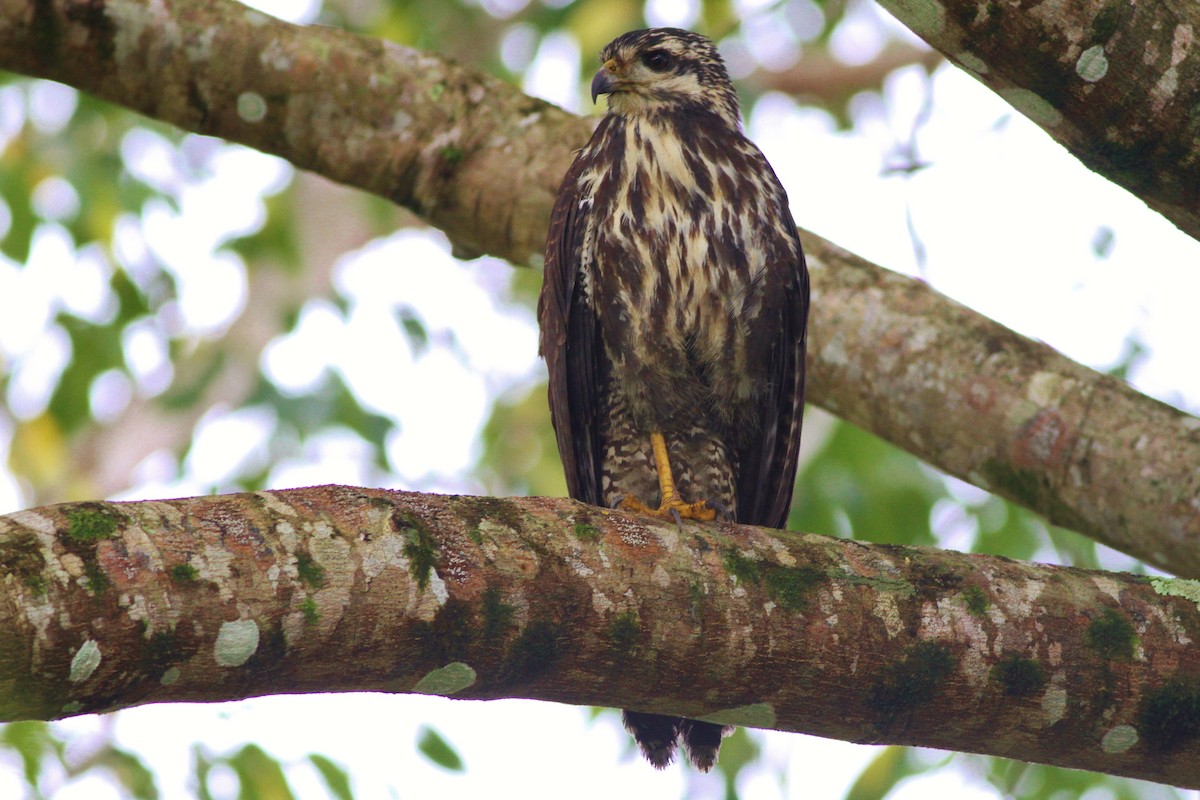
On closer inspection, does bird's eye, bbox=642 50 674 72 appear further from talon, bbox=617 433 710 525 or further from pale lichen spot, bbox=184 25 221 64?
pale lichen spot, bbox=184 25 221 64

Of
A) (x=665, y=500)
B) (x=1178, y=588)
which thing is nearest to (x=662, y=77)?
(x=665, y=500)

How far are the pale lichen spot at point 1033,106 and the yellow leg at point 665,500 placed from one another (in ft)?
4.98

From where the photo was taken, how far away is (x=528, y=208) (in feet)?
13.8

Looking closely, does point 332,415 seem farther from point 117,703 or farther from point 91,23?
point 117,703

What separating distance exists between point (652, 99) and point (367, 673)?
2.64 metres

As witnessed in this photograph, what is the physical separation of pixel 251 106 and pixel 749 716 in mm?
2476

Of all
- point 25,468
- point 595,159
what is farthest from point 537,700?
point 25,468

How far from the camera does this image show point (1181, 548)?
11.1ft

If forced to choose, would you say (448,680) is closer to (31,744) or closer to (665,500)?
(31,744)

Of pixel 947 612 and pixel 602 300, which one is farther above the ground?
pixel 602 300

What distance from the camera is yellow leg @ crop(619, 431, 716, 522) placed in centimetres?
391

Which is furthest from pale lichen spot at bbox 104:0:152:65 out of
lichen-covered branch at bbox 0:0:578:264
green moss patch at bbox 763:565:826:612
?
green moss patch at bbox 763:565:826:612

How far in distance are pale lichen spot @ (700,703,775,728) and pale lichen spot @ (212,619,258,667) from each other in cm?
100

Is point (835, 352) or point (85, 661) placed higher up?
point (835, 352)
